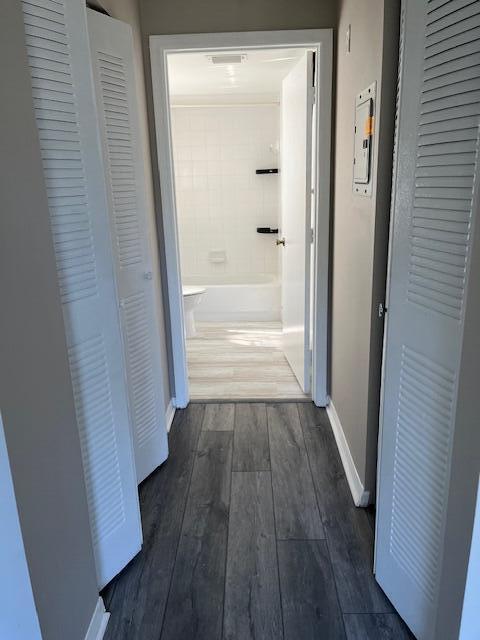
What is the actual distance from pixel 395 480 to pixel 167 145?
2.11m

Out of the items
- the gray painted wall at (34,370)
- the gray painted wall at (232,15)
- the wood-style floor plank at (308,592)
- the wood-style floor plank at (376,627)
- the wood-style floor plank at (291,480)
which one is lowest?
the wood-style floor plank at (376,627)

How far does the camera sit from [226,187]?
529 cm

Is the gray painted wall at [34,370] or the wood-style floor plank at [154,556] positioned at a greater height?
the gray painted wall at [34,370]

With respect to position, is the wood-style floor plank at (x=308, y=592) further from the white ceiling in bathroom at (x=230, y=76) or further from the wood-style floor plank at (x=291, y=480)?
→ the white ceiling in bathroom at (x=230, y=76)

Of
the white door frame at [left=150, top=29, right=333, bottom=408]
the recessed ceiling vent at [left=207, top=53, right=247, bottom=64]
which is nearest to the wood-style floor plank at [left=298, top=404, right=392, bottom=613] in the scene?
the white door frame at [left=150, top=29, right=333, bottom=408]

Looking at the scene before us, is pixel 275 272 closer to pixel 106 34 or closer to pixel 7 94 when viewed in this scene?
pixel 106 34

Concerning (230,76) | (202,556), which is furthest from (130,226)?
(230,76)

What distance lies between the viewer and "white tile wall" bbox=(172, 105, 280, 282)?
16.7 feet

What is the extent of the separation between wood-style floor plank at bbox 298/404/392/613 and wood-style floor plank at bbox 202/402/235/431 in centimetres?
48

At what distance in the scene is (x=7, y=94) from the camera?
3.49 feet

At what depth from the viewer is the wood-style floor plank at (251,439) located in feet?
7.97

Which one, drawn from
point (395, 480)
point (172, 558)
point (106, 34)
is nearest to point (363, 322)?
point (395, 480)

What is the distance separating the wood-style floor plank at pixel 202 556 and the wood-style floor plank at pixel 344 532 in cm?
43

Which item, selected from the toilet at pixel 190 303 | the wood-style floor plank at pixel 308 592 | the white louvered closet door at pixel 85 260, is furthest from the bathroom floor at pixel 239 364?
the white louvered closet door at pixel 85 260
